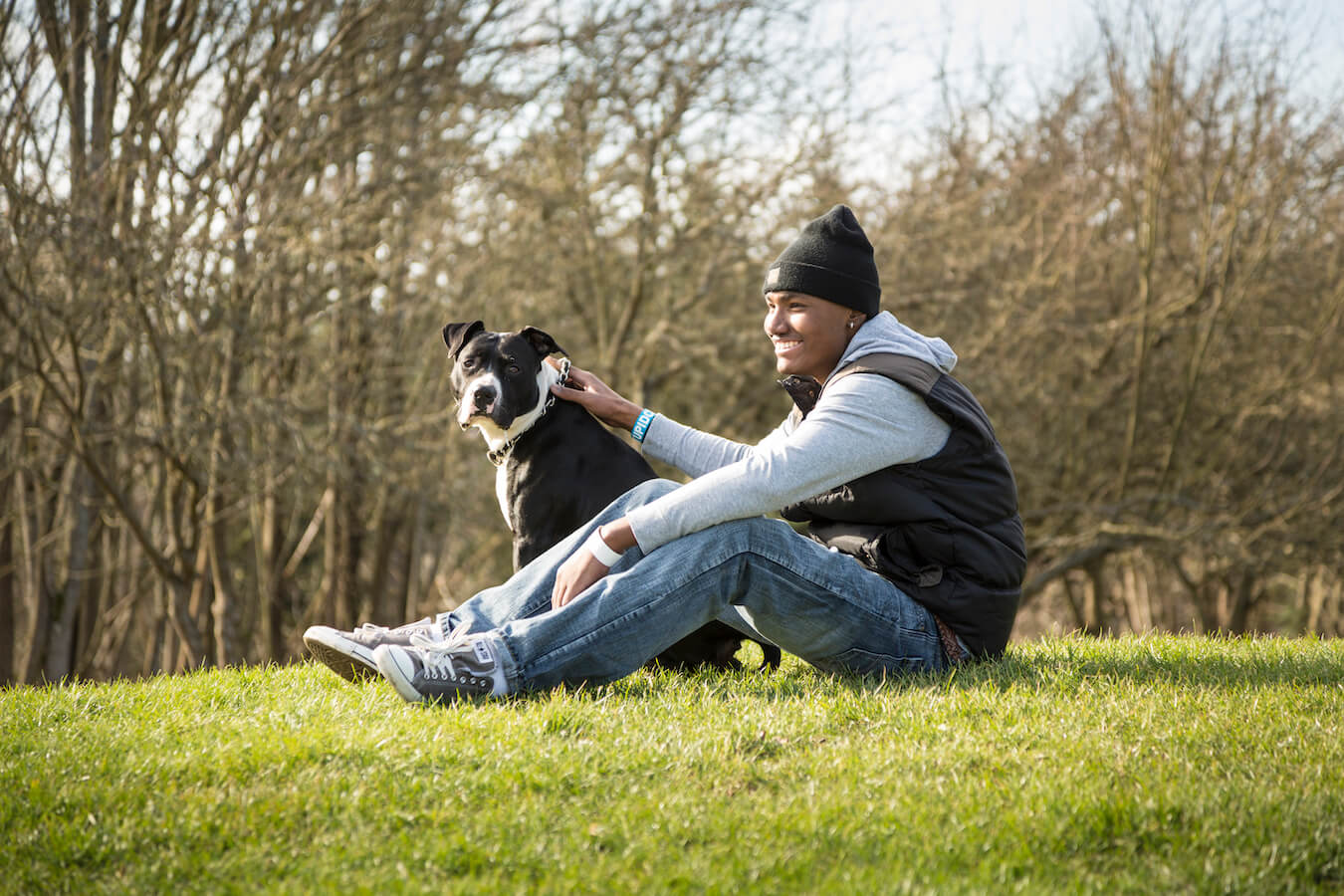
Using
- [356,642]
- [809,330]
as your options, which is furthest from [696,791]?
[809,330]

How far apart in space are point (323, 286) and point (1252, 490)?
993 cm

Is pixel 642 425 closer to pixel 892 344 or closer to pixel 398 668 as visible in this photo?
pixel 892 344

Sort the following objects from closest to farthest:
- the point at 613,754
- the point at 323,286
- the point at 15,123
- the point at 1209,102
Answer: the point at 613,754
the point at 15,123
the point at 323,286
the point at 1209,102

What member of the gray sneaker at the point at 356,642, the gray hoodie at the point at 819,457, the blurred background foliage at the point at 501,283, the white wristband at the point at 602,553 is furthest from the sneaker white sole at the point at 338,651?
the blurred background foliage at the point at 501,283

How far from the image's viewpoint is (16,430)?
849 cm

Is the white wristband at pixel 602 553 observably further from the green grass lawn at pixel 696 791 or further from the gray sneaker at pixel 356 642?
the gray sneaker at pixel 356 642

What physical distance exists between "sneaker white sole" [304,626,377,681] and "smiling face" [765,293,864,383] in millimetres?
1619

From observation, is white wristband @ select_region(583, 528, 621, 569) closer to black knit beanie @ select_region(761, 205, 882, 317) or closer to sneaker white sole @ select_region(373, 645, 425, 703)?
sneaker white sole @ select_region(373, 645, 425, 703)

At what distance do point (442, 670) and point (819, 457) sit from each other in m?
1.25

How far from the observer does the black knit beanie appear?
3855 mm

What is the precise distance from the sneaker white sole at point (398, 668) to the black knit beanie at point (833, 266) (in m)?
1.71

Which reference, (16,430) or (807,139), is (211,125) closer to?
(16,430)

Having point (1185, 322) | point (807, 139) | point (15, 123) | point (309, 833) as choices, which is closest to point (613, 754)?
point (309, 833)

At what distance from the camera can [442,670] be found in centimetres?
341
